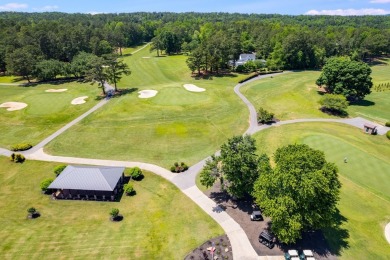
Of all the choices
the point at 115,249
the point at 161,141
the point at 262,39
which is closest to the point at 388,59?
the point at 262,39

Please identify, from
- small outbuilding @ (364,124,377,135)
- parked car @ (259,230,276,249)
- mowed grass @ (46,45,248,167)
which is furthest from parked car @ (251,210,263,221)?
small outbuilding @ (364,124,377,135)

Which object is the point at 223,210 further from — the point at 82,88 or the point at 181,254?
the point at 82,88

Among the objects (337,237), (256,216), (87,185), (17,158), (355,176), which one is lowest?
(337,237)

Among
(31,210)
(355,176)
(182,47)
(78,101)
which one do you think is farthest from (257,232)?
(182,47)

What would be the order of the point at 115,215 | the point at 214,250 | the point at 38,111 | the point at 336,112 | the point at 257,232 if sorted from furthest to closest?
the point at 336,112 → the point at 38,111 → the point at 115,215 → the point at 257,232 → the point at 214,250

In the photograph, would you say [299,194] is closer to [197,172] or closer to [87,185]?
[197,172]

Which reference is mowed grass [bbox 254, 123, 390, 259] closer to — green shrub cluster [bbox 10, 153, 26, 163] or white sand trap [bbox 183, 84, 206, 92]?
white sand trap [bbox 183, 84, 206, 92]

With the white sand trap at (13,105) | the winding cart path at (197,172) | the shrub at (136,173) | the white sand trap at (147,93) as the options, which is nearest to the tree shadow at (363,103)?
the winding cart path at (197,172)
